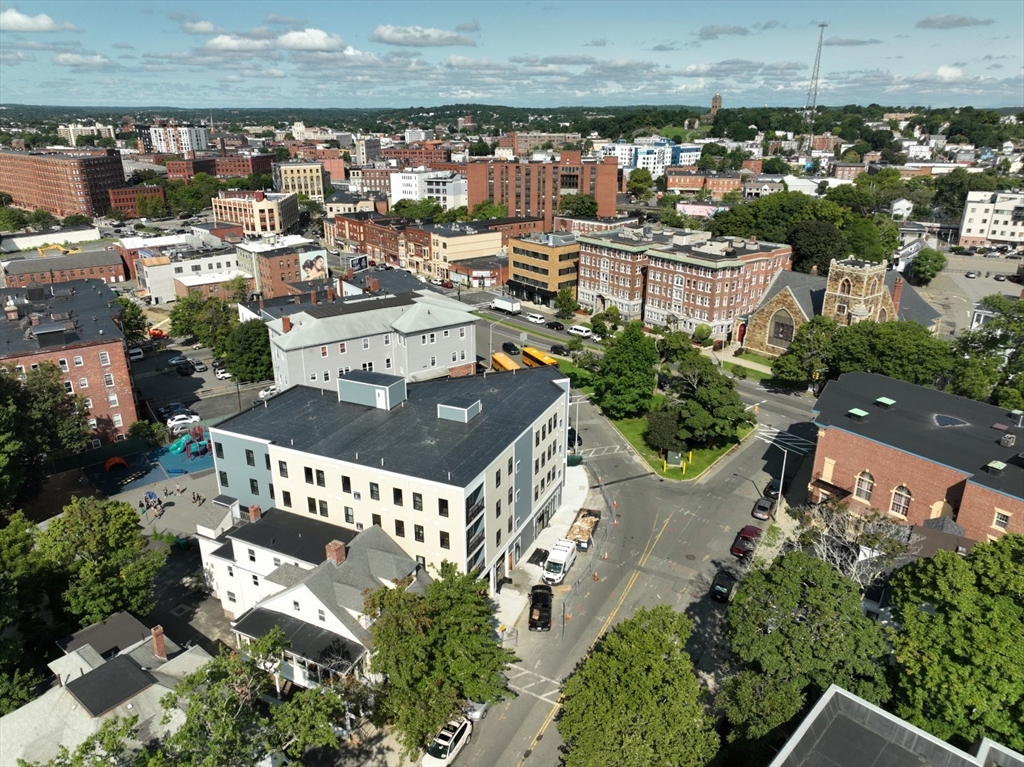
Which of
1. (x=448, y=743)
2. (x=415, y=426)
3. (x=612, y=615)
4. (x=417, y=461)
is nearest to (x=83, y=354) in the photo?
(x=415, y=426)

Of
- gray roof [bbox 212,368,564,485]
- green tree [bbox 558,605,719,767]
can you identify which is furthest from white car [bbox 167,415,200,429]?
green tree [bbox 558,605,719,767]

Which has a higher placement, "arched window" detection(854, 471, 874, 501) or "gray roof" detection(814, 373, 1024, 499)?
"gray roof" detection(814, 373, 1024, 499)

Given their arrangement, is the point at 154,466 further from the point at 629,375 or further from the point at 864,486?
the point at 864,486

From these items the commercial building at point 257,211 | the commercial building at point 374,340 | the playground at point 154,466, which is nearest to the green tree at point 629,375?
the commercial building at point 374,340

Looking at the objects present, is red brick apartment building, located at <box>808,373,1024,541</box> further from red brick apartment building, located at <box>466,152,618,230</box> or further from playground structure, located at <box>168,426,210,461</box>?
red brick apartment building, located at <box>466,152,618,230</box>

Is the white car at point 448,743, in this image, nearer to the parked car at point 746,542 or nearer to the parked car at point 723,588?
the parked car at point 723,588

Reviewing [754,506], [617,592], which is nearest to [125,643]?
[617,592]
